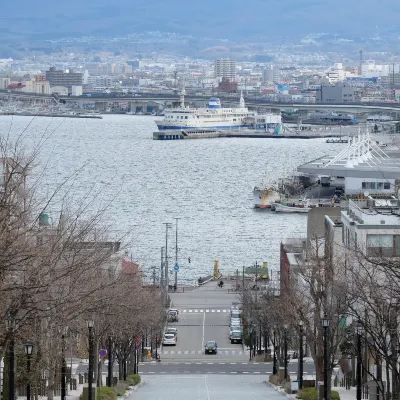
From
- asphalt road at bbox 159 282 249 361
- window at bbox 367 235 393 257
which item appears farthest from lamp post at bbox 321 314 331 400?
asphalt road at bbox 159 282 249 361

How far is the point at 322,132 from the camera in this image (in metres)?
174

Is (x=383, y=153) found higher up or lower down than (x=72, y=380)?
higher up

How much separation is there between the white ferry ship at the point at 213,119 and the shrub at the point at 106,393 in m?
142

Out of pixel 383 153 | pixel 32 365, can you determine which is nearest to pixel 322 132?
pixel 383 153

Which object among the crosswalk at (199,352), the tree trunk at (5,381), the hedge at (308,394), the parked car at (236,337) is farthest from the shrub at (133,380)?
the parked car at (236,337)

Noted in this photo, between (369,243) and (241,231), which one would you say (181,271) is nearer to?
(241,231)

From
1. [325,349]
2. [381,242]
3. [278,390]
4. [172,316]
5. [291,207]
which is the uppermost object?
[291,207]

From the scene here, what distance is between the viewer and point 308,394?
19.8 metres

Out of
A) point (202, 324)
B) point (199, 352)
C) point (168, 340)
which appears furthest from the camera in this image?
point (202, 324)

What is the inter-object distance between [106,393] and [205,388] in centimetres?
200

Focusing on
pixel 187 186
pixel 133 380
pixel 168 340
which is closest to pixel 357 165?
pixel 187 186

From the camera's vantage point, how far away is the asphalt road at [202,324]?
101 feet

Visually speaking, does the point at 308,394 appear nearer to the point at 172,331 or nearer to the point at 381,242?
the point at 381,242

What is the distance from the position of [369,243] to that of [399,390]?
5909mm
